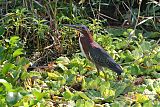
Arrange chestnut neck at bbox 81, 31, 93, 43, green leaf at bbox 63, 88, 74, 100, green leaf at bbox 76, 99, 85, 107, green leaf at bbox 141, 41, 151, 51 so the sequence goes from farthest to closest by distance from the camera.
Answer: green leaf at bbox 141, 41, 151, 51 < chestnut neck at bbox 81, 31, 93, 43 < green leaf at bbox 63, 88, 74, 100 < green leaf at bbox 76, 99, 85, 107

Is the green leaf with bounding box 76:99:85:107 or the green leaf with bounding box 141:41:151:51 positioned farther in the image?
the green leaf with bounding box 141:41:151:51

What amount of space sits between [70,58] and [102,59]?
63 cm

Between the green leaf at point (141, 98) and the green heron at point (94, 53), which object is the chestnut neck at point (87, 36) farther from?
the green leaf at point (141, 98)

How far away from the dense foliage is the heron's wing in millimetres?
117

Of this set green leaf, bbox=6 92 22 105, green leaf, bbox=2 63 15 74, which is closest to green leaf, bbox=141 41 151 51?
green leaf, bbox=2 63 15 74

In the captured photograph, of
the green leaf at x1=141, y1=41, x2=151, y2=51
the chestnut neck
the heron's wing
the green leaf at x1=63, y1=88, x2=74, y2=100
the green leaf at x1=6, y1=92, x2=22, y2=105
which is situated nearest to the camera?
the green leaf at x1=6, y1=92, x2=22, y2=105

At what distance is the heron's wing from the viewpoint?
4969 mm

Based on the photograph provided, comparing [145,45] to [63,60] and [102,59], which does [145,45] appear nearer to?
[102,59]

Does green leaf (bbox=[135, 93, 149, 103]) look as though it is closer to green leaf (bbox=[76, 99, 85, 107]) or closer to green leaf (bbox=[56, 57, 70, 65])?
green leaf (bbox=[76, 99, 85, 107])

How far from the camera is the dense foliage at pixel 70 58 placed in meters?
4.46

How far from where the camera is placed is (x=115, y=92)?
461 cm

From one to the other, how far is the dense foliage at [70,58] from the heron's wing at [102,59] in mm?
117

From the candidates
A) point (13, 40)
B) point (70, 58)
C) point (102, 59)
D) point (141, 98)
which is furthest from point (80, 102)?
point (70, 58)

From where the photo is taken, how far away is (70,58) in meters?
5.62
